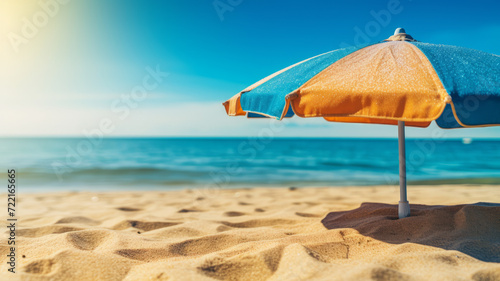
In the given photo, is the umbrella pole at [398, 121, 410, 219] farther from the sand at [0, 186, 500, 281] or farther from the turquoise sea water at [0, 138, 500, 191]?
the turquoise sea water at [0, 138, 500, 191]

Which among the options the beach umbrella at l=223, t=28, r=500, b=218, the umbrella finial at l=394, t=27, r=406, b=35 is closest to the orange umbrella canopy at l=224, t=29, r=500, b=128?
the beach umbrella at l=223, t=28, r=500, b=218

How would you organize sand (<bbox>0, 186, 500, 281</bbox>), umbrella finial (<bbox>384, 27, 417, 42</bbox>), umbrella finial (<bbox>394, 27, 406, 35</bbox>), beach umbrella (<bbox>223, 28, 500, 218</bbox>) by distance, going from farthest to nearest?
umbrella finial (<bbox>394, 27, 406, 35</bbox>) < umbrella finial (<bbox>384, 27, 417, 42</bbox>) < sand (<bbox>0, 186, 500, 281</bbox>) < beach umbrella (<bbox>223, 28, 500, 218</bbox>)

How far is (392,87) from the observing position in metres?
2.11

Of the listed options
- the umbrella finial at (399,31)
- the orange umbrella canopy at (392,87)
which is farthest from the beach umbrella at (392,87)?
the umbrella finial at (399,31)

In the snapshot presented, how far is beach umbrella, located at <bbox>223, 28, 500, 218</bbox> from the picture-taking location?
2.03m

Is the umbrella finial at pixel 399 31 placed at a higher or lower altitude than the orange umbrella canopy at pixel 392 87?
higher

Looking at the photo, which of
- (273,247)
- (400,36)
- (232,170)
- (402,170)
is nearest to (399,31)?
(400,36)

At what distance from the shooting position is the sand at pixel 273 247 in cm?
222

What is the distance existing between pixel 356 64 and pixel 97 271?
2223 millimetres

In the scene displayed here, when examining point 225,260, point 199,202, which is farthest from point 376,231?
point 199,202

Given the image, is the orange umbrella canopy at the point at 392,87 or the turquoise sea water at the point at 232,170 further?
the turquoise sea water at the point at 232,170

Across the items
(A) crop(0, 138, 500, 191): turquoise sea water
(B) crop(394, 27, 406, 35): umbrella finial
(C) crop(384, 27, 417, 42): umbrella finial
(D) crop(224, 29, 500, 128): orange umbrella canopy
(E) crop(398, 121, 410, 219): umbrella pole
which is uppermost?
(B) crop(394, 27, 406, 35): umbrella finial

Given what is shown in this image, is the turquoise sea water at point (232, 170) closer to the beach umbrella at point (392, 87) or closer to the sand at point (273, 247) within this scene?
the sand at point (273, 247)

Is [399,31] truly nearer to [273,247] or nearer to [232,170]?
[273,247]
